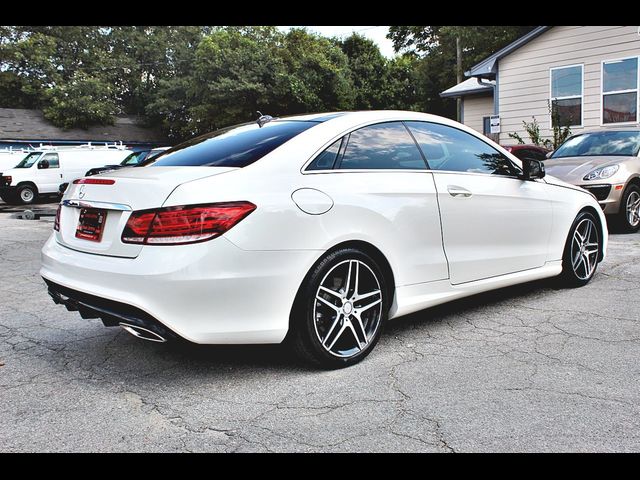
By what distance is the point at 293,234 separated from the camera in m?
3.31

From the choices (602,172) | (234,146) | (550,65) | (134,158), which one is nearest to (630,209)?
(602,172)

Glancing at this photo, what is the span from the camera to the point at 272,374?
11.6 ft

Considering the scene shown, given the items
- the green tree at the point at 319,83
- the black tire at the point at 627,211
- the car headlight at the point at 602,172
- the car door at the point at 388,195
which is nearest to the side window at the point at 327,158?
the car door at the point at 388,195

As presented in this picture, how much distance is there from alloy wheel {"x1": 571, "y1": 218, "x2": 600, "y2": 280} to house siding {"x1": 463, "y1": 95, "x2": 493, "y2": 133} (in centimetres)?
1582

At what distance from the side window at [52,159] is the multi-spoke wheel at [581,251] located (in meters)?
19.4

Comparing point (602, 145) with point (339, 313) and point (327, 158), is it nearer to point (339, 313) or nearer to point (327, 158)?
point (327, 158)

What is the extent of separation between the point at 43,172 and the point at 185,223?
1982 cm

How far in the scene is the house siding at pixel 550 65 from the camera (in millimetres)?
14758

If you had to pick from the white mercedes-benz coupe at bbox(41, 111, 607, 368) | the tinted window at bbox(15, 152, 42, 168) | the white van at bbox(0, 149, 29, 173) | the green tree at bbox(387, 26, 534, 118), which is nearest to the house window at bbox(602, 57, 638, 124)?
the green tree at bbox(387, 26, 534, 118)

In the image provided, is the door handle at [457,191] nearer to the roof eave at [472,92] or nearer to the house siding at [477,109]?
the roof eave at [472,92]

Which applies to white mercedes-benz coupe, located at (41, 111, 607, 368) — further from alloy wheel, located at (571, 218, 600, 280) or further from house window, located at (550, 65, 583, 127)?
house window, located at (550, 65, 583, 127)

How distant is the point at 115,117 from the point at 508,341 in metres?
46.9

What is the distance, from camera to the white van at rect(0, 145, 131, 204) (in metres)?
20.2

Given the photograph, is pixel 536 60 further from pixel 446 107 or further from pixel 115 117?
pixel 115 117
